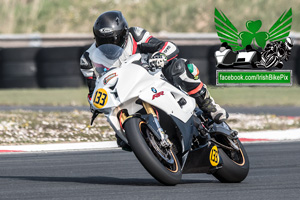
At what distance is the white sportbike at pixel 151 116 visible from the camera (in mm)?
5938

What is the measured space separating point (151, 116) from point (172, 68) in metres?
0.75

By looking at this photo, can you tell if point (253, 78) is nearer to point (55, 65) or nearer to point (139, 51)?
point (55, 65)

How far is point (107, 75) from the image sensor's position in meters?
6.12

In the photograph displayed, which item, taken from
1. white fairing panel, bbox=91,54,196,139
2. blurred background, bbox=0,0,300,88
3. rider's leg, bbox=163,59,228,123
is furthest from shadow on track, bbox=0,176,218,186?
blurred background, bbox=0,0,300,88

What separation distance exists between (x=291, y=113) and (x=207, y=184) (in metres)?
8.77

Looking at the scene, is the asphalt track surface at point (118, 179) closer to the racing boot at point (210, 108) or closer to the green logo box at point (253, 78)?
the racing boot at point (210, 108)

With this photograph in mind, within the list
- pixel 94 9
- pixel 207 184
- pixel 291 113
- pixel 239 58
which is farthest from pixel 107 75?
pixel 94 9

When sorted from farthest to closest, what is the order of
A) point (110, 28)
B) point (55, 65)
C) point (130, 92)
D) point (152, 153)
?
point (55, 65), point (110, 28), point (130, 92), point (152, 153)

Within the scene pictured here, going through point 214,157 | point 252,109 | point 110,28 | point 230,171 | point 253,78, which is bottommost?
point 253,78

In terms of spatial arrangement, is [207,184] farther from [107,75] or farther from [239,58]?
[239,58]

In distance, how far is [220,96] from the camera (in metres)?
20.0

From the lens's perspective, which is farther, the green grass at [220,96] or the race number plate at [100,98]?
the green grass at [220,96]

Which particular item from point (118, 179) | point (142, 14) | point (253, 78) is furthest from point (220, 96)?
point (142, 14)

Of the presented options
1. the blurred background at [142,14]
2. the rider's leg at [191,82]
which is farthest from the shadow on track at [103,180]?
the blurred background at [142,14]
